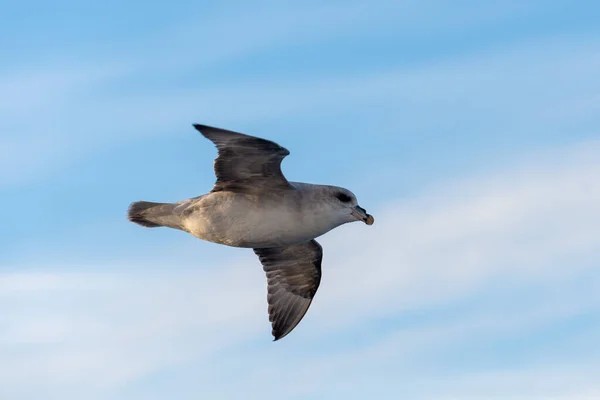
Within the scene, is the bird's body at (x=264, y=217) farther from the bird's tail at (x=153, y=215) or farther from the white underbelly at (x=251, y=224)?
the bird's tail at (x=153, y=215)

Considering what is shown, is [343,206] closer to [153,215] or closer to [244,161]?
[244,161]

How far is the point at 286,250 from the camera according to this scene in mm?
18719

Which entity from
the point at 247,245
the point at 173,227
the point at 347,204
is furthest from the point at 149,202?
the point at 347,204

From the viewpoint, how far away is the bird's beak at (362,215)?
16500 millimetres

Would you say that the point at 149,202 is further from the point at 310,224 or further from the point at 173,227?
the point at 310,224

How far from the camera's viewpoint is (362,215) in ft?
54.1

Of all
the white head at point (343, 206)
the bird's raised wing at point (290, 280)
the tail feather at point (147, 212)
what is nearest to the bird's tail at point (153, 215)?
the tail feather at point (147, 212)

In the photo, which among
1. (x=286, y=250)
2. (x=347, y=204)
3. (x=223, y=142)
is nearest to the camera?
(x=223, y=142)

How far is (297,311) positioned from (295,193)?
3.28m

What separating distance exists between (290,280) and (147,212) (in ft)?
10.5

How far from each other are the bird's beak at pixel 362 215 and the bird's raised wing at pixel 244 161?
121 cm

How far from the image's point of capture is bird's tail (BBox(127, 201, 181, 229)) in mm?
17016

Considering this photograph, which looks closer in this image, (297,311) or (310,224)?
(310,224)

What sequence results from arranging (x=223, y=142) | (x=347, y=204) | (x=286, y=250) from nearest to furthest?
1. (x=223, y=142)
2. (x=347, y=204)
3. (x=286, y=250)
